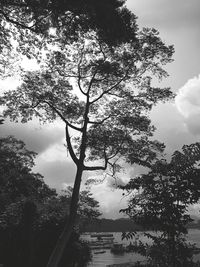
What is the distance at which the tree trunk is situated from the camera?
13836 mm

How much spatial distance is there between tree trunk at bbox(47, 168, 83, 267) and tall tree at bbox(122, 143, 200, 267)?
249 inches

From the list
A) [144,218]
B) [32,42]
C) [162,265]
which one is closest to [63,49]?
[32,42]

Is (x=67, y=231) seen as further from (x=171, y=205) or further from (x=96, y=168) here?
(x=171, y=205)

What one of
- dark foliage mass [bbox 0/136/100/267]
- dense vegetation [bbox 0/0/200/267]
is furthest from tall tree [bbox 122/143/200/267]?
dark foliage mass [bbox 0/136/100/267]

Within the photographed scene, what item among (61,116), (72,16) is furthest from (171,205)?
(61,116)

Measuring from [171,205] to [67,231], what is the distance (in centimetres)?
742

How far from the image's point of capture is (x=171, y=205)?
8.24 m

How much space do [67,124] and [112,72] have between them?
3.69 m

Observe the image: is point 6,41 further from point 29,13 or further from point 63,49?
point 63,49

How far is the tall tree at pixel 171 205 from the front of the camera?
8.12 m

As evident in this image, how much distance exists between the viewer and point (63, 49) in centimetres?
1513

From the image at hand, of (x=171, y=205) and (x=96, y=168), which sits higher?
(x=96, y=168)

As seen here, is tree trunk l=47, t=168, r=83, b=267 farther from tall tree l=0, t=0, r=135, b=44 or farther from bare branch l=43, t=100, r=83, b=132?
tall tree l=0, t=0, r=135, b=44

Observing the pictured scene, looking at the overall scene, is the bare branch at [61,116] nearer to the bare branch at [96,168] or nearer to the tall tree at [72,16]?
the bare branch at [96,168]
